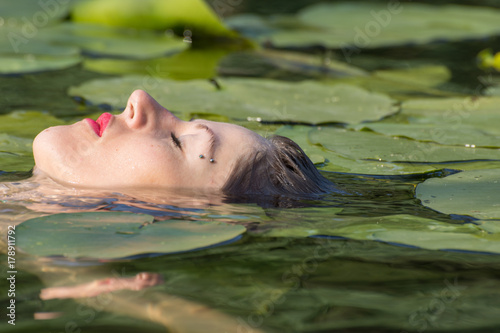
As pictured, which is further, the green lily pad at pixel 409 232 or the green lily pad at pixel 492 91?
the green lily pad at pixel 492 91

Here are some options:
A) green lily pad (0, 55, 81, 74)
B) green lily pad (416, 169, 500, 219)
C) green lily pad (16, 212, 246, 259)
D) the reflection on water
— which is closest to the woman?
the reflection on water

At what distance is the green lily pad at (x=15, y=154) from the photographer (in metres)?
3.05

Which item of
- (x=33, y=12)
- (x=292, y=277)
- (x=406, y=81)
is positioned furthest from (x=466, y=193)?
(x=33, y=12)

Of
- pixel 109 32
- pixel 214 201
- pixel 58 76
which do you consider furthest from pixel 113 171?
pixel 109 32

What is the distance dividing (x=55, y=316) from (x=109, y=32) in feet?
15.4

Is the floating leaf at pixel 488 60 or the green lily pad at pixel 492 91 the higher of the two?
the floating leaf at pixel 488 60

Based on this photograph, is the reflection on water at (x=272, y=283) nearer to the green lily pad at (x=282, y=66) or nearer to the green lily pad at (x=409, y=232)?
the green lily pad at (x=409, y=232)

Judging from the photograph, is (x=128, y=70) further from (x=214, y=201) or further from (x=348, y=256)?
(x=348, y=256)

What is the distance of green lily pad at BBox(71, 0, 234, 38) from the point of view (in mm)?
5863

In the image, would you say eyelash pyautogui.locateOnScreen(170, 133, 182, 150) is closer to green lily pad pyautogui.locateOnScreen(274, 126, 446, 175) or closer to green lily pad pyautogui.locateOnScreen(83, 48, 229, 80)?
green lily pad pyautogui.locateOnScreen(274, 126, 446, 175)

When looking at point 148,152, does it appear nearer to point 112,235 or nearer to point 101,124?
point 101,124

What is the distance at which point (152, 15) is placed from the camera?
19.6 ft

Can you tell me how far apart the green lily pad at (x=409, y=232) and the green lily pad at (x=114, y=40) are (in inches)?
135

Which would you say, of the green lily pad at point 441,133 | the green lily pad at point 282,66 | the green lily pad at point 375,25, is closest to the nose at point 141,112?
the green lily pad at point 441,133
